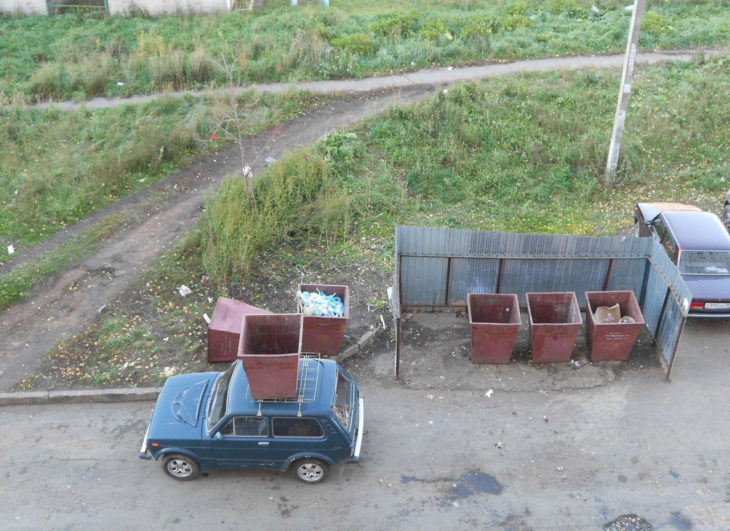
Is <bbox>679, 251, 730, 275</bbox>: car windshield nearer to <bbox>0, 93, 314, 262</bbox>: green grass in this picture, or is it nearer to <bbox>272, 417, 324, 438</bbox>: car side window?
<bbox>272, 417, 324, 438</bbox>: car side window

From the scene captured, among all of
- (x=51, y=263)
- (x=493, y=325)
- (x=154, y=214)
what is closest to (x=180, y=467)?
(x=493, y=325)

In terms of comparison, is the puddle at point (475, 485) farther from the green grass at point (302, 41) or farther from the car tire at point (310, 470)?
the green grass at point (302, 41)

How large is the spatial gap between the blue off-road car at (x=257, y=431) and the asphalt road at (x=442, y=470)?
1.36ft

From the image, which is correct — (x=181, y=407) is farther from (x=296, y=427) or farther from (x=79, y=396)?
(x=79, y=396)

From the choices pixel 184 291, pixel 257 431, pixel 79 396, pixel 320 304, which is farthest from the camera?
pixel 184 291

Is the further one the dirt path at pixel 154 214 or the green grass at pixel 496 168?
the green grass at pixel 496 168

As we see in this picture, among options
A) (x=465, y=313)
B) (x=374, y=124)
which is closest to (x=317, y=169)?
(x=374, y=124)

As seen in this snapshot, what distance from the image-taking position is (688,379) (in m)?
10.2

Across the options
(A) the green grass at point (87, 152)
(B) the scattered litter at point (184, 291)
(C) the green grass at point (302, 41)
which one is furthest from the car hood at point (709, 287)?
(C) the green grass at point (302, 41)

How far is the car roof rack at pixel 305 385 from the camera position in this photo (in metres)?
8.22

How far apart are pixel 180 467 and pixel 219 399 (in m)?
1.01

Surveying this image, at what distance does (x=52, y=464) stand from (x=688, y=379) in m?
9.56

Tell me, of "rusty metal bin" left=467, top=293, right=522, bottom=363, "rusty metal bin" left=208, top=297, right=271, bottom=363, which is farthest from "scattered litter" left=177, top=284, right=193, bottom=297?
"rusty metal bin" left=467, top=293, right=522, bottom=363

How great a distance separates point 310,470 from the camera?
8477 millimetres
